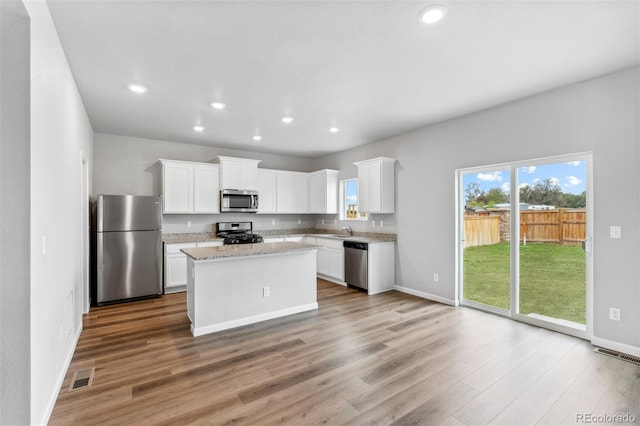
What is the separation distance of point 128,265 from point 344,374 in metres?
3.77

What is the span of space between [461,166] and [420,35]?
2412 millimetres

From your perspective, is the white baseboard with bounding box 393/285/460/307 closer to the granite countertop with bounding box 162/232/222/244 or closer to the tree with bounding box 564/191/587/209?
the tree with bounding box 564/191/587/209

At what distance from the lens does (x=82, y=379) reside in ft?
8.06

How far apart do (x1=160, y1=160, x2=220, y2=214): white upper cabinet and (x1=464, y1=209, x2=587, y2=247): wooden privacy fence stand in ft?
14.3

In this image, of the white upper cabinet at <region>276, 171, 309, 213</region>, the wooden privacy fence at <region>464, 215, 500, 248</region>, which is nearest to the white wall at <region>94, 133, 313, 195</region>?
the white upper cabinet at <region>276, 171, 309, 213</region>

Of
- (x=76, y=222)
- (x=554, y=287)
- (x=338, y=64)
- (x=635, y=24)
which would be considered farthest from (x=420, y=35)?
(x=76, y=222)

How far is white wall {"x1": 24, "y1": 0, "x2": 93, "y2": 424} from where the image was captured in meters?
1.74

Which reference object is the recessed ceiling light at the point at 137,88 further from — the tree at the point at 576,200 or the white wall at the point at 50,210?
the tree at the point at 576,200

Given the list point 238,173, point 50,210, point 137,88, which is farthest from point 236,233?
point 50,210

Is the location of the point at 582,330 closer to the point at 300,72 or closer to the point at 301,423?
the point at 301,423

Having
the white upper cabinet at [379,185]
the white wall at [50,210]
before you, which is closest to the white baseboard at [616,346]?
the white upper cabinet at [379,185]

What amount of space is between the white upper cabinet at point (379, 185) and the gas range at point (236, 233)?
2242 mm

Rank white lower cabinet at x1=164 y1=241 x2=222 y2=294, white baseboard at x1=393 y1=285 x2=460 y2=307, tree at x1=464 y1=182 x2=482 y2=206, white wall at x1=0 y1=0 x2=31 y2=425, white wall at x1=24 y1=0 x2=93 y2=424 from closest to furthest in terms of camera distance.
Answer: white wall at x1=0 y1=0 x2=31 y2=425
white wall at x1=24 y1=0 x2=93 y2=424
tree at x1=464 y1=182 x2=482 y2=206
white baseboard at x1=393 y1=285 x2=460 y2=307
white lower cabinet at x1=164 y1=241 x2=222 y2=294

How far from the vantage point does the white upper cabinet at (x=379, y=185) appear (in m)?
5.21
